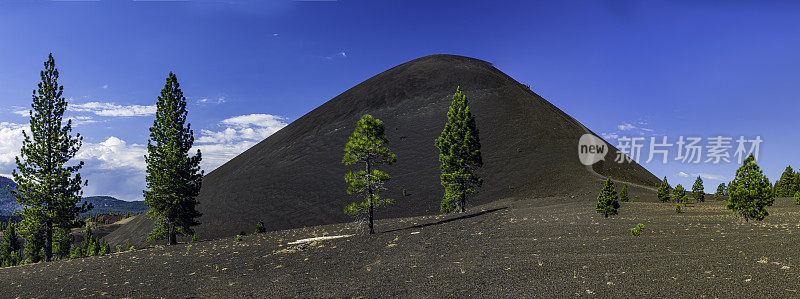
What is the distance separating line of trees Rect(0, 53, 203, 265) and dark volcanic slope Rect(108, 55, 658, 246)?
1230 inches

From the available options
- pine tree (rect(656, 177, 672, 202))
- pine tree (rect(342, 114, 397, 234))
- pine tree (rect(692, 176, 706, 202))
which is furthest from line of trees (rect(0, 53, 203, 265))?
pine tree (rect(692, 176, 706, 202))

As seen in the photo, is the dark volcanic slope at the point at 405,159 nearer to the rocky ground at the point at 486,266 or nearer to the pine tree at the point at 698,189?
the pine tree at the point at 698,189

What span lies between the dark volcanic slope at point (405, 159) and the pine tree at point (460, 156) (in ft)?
77.4

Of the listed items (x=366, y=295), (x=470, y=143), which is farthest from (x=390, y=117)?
(x=366, y=295)

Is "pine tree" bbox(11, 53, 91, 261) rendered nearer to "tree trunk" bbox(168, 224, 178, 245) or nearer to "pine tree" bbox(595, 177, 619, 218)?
"tree trunk" bbox(168, 224, 178, 245)

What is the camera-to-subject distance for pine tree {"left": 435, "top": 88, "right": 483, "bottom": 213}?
4050cm

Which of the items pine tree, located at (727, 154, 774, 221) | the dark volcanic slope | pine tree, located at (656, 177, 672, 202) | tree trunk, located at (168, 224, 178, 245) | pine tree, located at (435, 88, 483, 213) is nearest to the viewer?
pine tree, located at (727, 154, 774, 221)

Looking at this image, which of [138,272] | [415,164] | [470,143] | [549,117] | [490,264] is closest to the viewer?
[490,264]

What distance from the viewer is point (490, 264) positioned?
15.5 metres

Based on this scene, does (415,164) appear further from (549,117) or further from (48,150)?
(48,150)

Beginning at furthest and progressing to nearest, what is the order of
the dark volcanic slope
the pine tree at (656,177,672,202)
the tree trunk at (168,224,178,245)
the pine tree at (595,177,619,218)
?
1. the dark volcanic slope
2. the pine tree at (656,177,672,202)
3. the tree trunk at (168,224,178,245)
4. the pine tree at (595,177,619,218)

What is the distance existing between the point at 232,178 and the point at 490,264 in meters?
89.2

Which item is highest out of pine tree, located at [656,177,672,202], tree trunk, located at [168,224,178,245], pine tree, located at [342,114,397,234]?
pine tree, located at [342,114,397,234]

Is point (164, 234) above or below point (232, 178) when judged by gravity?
below
